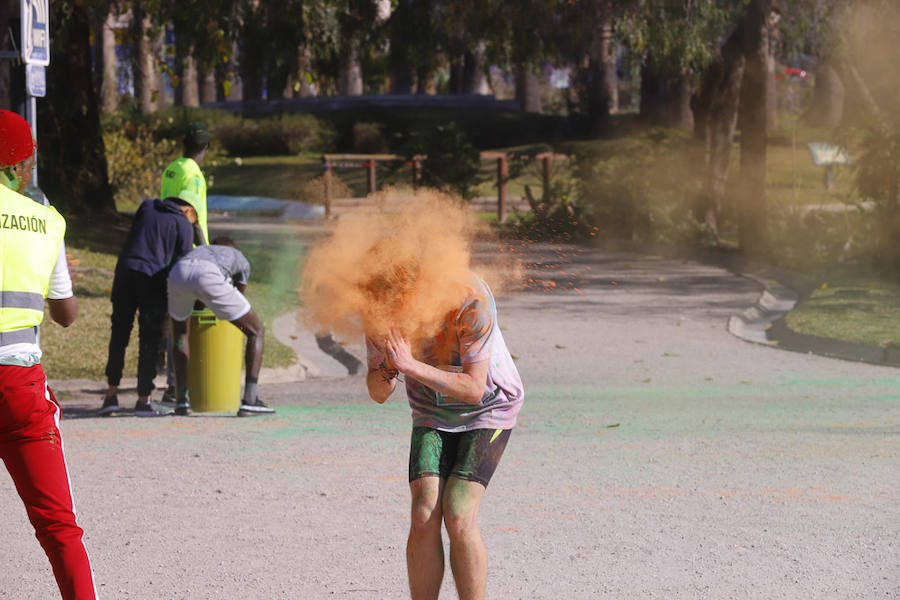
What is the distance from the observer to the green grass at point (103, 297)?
37.3 feet

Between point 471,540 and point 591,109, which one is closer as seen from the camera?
point 471,540

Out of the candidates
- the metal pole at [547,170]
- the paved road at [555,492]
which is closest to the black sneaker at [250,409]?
the paved road at [555,492]

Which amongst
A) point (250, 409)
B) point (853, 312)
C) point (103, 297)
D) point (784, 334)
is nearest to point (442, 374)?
point (250, 409)

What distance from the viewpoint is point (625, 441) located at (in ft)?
27.8

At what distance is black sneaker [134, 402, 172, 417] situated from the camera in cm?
948

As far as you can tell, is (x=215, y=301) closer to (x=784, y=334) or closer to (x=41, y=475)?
(x=41, y=475)

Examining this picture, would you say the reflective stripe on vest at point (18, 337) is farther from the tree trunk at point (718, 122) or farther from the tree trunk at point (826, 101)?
the tree trunk at point (826, 101)

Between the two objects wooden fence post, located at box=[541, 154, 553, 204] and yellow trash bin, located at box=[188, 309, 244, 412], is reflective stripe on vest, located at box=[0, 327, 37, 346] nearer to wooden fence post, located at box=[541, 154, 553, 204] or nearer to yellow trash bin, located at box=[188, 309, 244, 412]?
yellow trash bin, located at box=[188, 309, 244, 412]

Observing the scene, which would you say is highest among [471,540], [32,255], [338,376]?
[32,255]

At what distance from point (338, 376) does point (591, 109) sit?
3457cm

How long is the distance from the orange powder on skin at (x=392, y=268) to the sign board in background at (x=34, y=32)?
5426mm

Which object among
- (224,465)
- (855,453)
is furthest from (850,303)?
(224,465)

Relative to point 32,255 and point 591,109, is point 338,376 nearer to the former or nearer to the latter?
point 32,255

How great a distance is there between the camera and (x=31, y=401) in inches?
167
